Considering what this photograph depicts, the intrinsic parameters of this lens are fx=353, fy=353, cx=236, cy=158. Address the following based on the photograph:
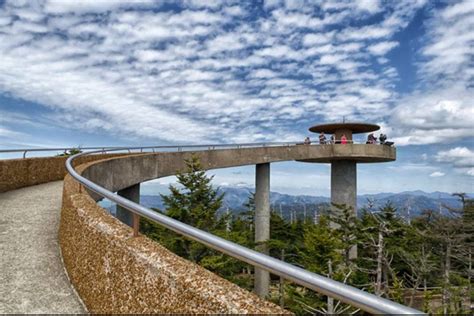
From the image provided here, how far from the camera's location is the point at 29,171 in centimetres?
1391

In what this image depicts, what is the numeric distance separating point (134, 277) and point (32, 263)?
A: 10.6 ft

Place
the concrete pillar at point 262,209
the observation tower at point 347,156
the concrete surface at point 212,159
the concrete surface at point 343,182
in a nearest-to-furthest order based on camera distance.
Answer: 1. the concrete surface at point 212,159
2. the concrete pillar at point 262,209
3. the observation tower at point 347,156
4. the concrete surface at point 343,182

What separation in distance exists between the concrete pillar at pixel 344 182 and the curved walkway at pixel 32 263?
2595cm

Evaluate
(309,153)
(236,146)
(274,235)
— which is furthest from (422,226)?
(236,146)

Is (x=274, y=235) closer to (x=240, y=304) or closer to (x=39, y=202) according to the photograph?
(x=39, y=202)

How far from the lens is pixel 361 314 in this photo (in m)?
23.9

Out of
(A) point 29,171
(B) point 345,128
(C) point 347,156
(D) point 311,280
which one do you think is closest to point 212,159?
(A) point 29,171

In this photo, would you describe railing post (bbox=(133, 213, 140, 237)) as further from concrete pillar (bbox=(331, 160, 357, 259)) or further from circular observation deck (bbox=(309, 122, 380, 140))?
circular observation deck (bbox=(309, 122, 380, 140))

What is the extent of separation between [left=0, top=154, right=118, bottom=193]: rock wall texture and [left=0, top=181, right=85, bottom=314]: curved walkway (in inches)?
118

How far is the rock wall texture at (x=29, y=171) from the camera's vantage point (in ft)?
40.7

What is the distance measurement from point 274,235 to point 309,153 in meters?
22.2

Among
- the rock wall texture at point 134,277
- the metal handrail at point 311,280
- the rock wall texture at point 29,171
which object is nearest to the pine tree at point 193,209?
the rock wall texture at point 29,171

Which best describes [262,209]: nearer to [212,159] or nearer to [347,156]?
[212,159]

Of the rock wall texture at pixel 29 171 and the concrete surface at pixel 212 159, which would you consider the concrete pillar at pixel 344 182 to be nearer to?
the concrete surface at pixel 212 159
